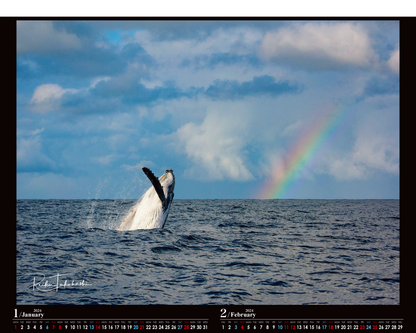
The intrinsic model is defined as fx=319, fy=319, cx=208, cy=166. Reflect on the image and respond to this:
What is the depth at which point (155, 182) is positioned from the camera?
538 inches

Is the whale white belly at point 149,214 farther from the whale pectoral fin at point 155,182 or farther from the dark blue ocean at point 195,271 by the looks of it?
the whale pectoral fin at point 155,182

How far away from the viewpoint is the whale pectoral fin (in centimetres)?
1303
